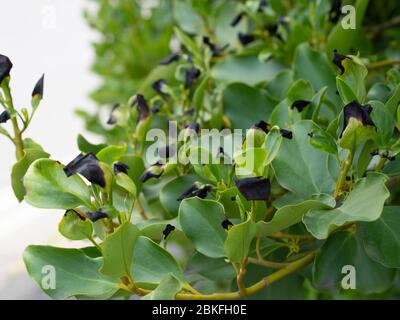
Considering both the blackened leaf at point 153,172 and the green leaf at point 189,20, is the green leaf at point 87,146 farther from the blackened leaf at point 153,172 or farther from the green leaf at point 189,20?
the green leaf at point 189,20

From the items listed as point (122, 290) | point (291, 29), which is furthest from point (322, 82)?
point (122, 290)

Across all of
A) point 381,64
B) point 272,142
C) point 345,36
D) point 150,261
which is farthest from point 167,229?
point 381,64

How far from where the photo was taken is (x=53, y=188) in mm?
542

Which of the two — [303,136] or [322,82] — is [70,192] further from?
[322,82]

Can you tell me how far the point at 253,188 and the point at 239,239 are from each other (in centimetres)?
5

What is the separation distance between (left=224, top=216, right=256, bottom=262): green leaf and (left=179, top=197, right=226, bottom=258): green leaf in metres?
0.04

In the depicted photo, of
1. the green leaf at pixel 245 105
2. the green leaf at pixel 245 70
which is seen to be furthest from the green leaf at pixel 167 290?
the green leaf at pixel 245 70

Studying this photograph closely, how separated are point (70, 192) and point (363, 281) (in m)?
0.33

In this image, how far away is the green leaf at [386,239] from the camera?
57cm

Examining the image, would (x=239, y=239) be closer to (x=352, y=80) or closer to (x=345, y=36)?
(x=352, y=80)

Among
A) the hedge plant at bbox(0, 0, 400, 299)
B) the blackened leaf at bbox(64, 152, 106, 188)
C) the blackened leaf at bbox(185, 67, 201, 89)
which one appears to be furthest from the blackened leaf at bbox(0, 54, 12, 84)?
the blackened leaf at bbox(185, 67, 201, 89)

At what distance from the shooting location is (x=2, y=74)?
0.57m
